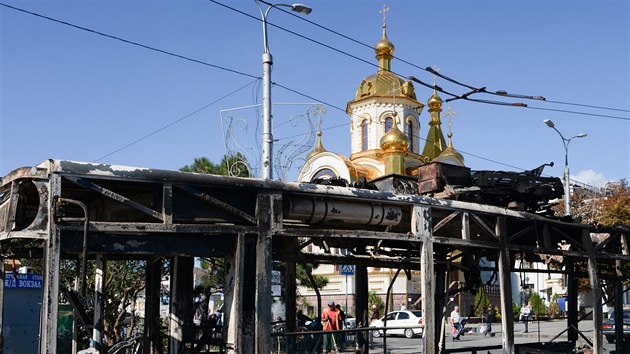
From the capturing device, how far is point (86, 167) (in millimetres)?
8727

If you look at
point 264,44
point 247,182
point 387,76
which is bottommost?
Answer: point 247,182

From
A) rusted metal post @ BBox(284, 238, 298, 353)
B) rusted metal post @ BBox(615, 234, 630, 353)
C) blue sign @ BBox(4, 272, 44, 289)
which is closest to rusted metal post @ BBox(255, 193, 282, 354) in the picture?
rusted metal post @ BBox(284, 238, 298, 353)

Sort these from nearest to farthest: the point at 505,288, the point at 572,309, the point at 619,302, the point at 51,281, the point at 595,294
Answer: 1. the point at 51,281
2. the point at 505,288
3. the point at 595,294
4. the point at 572,309
5. the point at 619,302

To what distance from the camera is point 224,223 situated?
32.6ft

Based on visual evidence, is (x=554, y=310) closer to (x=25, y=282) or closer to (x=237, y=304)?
(x=25, y=282)

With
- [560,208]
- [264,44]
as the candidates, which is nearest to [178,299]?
[264,44]

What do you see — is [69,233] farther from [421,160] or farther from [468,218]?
[421,160]

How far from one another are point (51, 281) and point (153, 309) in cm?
483

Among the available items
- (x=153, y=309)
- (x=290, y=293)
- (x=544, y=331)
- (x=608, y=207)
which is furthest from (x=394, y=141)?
(x=153, y=309)

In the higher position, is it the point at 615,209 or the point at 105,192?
the point at 615,209

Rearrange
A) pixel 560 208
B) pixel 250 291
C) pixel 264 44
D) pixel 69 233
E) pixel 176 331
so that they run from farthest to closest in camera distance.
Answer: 1. pixel 560 208
2. pixel 264 44
3. pixel 176 331
4. pixel 250 291
5. pixel 69 233

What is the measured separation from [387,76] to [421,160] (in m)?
8.47

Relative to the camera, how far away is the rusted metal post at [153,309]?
41.9ft

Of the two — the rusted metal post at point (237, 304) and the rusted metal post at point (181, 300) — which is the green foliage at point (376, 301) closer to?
the rusted metal post at point (181, 300)
